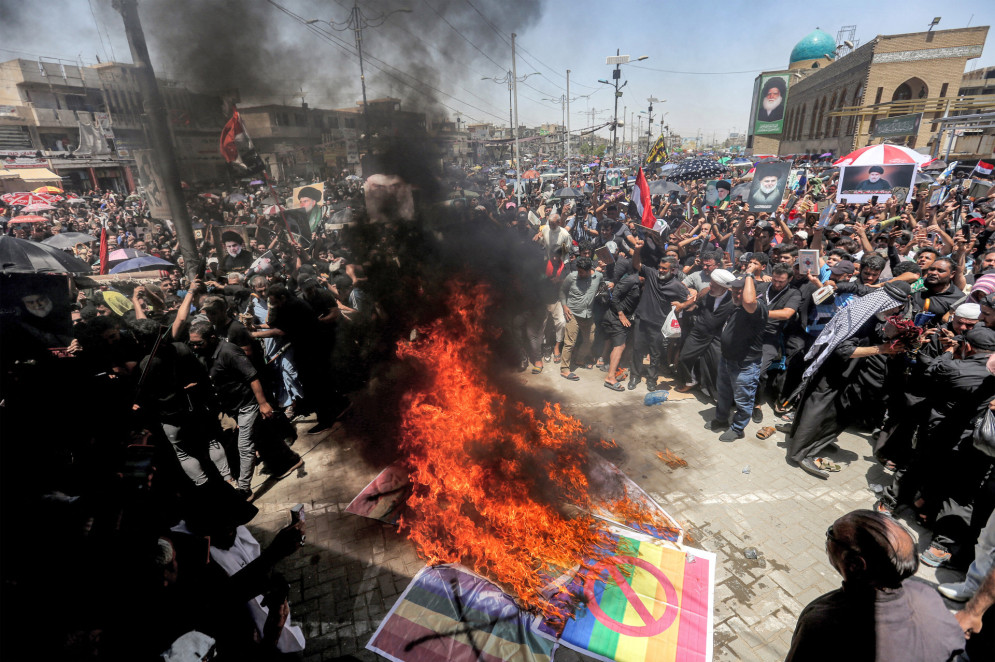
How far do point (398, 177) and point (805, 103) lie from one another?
67.4 meters

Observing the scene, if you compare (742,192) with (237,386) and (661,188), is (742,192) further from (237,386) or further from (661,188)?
(237,386)

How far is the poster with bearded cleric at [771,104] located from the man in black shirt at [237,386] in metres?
74.4

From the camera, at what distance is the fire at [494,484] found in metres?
3.92

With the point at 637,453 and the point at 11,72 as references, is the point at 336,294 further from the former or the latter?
the point at 11,72

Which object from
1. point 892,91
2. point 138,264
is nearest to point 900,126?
point 892,91

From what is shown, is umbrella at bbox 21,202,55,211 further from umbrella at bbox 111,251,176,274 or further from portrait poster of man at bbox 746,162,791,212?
portrait poster of man at bbox 746,162,791,212

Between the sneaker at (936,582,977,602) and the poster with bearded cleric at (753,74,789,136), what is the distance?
7321 cm

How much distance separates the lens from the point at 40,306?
3.72m

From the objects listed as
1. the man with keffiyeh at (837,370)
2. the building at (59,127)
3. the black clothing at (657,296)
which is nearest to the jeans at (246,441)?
the black clothing at (657,296)

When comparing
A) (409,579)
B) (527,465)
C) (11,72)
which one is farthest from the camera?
(11,72)

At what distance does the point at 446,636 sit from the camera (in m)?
3.33

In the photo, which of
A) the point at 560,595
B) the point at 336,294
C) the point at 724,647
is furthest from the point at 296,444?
the point at 724,647

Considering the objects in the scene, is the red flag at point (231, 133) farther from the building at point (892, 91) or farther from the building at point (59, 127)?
the building at point (892, 91)

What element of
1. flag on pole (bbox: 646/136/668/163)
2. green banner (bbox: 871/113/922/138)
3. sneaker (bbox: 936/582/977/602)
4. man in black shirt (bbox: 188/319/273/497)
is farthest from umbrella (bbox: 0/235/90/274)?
green banner (bbox: 871/113/922/138)
